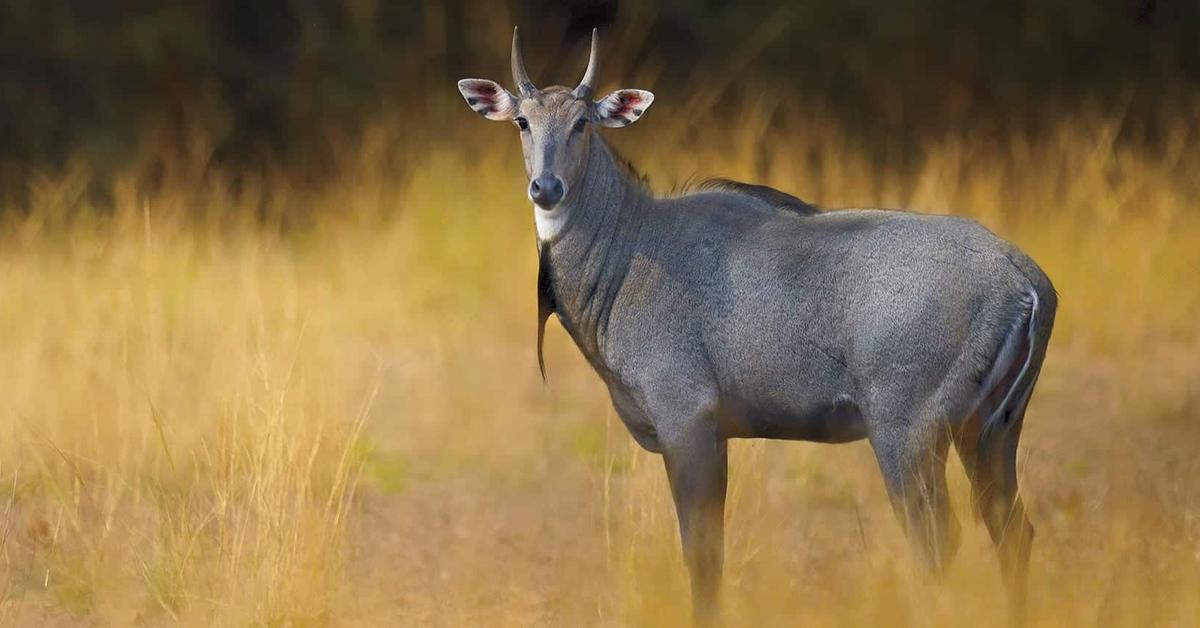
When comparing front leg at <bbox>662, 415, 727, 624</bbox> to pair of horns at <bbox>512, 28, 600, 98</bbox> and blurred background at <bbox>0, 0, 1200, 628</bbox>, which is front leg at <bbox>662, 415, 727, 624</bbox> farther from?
pair of horns at <bbox>512, 28, 600, 98</bbox>

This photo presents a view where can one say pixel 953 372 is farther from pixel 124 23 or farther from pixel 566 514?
pixel 124 23

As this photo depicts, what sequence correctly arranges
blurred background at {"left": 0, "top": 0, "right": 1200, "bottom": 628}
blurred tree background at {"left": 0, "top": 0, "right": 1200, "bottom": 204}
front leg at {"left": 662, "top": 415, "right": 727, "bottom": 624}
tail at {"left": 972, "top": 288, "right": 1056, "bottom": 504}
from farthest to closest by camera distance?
blurred tree background at {"left": 0, "top": 0, "right": 1200, "bottom": 204}, blurred background at {"left": 0, "top": 0, "right": 1200, "bottom": 628}, front leg at {"left": 662, "top": 415, "right": 727, "bottom": 624}, tail at {"left": 972, "top": 288, "right": 1056, "bottom": 504}

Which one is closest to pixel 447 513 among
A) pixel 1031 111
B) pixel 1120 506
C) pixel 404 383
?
pixel 404 383

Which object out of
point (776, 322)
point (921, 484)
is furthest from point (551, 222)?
point (921, 484)

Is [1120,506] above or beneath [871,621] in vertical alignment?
beneath

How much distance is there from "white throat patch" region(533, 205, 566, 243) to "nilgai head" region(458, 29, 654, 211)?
0.11 metres

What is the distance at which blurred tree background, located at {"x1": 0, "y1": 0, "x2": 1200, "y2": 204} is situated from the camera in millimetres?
15852

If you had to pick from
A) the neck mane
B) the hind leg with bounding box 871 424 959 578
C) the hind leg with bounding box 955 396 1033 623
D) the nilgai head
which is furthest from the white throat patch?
the hind leg with bounding box 955 396 1033 623

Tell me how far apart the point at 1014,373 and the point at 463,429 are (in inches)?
150

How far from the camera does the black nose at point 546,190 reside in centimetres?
618

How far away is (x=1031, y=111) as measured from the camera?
15.8 metres

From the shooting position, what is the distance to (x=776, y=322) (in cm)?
615

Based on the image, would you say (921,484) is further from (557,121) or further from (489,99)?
(489,99)

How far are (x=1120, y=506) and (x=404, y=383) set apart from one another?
3.59 meters
